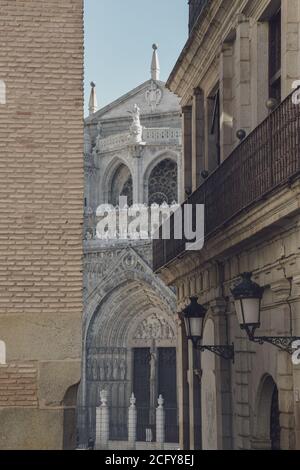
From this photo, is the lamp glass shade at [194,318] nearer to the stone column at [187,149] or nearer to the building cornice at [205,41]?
the building cornice at [205,41]

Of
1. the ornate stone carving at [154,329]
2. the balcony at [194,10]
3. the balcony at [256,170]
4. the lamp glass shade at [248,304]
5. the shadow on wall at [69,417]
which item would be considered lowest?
the shadow on wall at [69,417]

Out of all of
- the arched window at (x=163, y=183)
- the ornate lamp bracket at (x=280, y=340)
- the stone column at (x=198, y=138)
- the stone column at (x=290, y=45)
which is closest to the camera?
the ornate lamp bracket at (x=280, y=340)

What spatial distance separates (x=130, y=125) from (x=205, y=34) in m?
25.9

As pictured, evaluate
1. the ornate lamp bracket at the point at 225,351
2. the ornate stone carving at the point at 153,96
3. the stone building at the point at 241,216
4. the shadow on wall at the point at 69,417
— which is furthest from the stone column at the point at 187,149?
the ornate stone carving at the point at 153,96

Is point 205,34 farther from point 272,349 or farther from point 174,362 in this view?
point 174,362

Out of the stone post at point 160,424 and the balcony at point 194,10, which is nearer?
the balcony at point 194,10

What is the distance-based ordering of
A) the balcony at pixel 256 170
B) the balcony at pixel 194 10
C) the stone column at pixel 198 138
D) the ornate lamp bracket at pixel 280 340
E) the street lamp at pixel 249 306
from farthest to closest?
the balcony at pixel 194 10, the stone column at pixel 198 138, the street lamp at pixel 249 306, the ornate lamp bracket at pixel 280 340, the balcony at pixel 256 170

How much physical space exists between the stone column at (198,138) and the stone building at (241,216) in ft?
0.05

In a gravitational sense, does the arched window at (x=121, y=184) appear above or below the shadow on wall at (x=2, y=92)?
above

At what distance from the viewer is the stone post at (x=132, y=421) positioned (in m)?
34.9

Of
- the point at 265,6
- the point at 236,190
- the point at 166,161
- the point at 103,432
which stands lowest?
the point at 103,432

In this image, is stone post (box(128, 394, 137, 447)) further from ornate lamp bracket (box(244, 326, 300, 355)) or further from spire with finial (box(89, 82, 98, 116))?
ornate lamp bracket (box(244, 326, 300, 355))

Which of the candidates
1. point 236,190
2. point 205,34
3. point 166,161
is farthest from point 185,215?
point 166,161

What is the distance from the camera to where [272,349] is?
1198 cm
